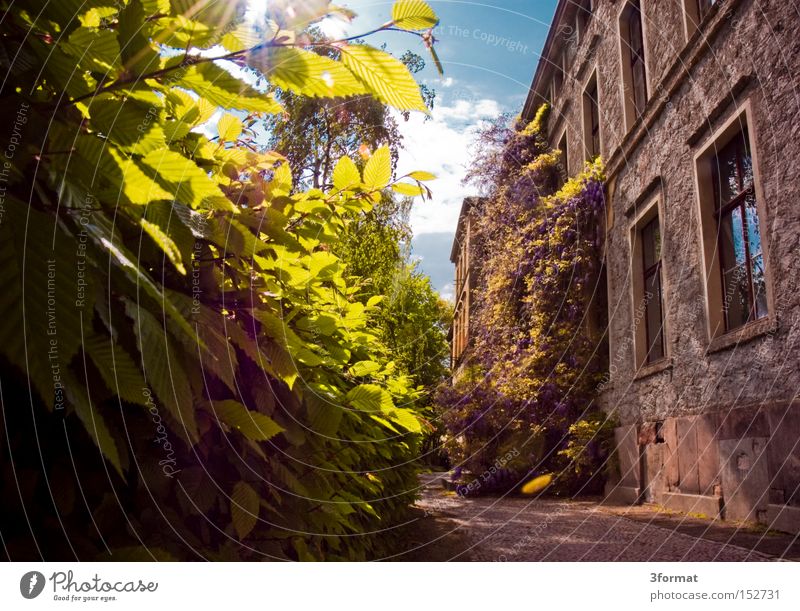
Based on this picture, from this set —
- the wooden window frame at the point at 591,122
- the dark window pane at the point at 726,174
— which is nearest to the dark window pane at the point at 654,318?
the dark window pane at the point at 726,174

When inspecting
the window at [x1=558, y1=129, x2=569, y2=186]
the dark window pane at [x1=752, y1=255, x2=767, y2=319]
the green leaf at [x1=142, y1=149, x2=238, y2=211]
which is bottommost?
the green leaf at [x1=142, y1=149, x2=238, y2=211]

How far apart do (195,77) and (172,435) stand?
568mm

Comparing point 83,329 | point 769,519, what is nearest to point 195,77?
point 83,329

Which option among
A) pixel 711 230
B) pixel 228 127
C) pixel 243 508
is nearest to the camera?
pixel 243 508

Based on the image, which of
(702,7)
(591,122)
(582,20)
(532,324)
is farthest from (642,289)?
(582,20)

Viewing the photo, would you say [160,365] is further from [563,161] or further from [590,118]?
[563,161]

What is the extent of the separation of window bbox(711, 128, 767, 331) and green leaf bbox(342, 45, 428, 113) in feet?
15.9

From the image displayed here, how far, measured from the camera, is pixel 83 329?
0.64 metres

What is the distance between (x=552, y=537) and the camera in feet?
14.6

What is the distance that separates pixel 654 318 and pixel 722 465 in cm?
270

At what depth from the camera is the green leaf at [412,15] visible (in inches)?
34.4

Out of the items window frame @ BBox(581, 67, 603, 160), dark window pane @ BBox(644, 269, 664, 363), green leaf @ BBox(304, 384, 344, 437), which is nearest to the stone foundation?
dark window pane @ BBox(644, 269, 664, 363)

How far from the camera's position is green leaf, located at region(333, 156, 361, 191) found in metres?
1.25
